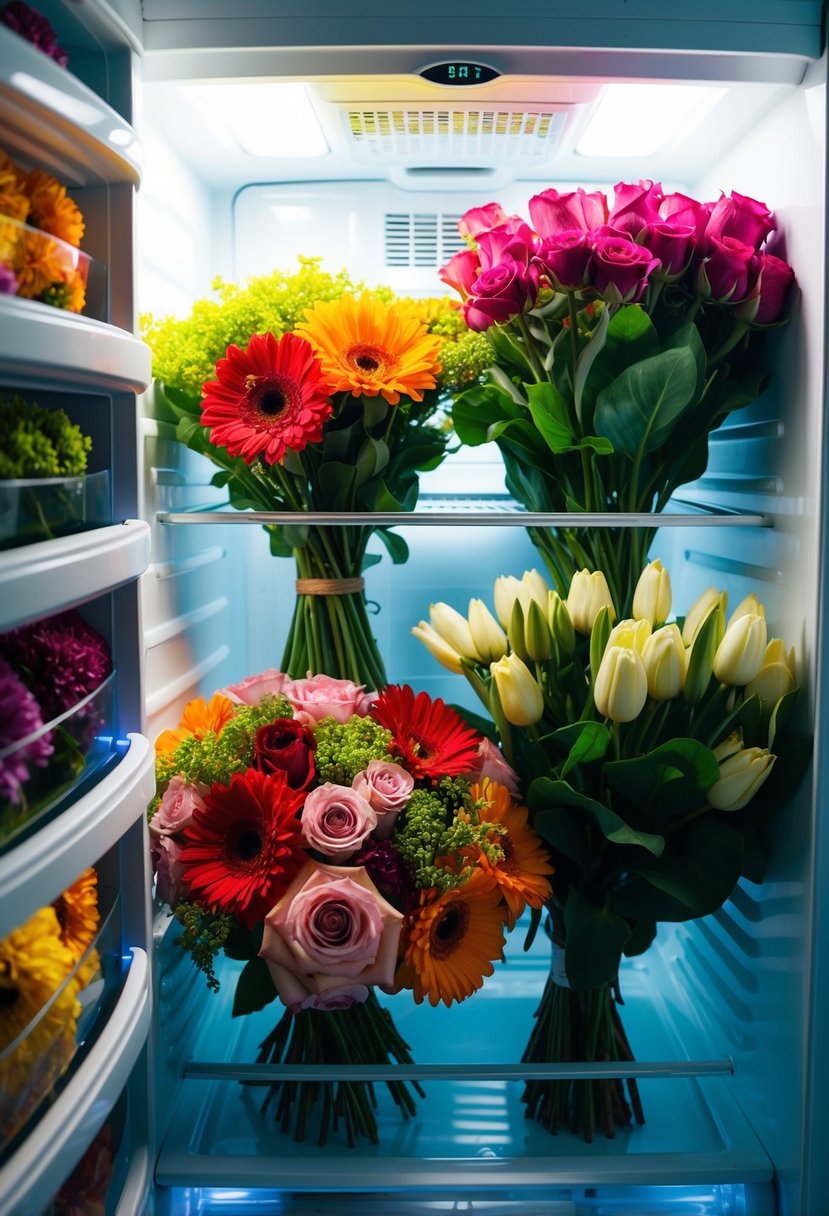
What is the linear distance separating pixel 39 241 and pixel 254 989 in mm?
726

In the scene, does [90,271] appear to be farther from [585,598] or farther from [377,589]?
[377,589]

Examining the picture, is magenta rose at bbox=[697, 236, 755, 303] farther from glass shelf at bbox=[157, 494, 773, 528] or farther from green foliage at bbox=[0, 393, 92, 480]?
green foliage at bbox=[0, 393, 92, 480]

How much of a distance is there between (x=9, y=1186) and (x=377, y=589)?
98 cm

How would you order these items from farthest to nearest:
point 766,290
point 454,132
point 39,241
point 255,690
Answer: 1. point 454,132
2. point 255,690
3. point 766,290
4. point 39,241

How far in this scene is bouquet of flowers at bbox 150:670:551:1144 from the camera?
88 cm

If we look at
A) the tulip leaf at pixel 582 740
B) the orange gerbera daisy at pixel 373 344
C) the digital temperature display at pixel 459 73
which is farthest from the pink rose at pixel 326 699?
the digital temperature display at pixel 459 73

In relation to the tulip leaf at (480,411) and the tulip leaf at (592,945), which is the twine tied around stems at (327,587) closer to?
the tulip leaf at (480,411)

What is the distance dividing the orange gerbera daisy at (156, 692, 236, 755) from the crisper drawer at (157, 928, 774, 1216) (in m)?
0.26

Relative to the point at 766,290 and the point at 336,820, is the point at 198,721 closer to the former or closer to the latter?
the point at 336,820

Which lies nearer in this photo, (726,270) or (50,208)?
(50,208)

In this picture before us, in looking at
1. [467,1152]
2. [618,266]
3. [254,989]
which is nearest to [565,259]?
[618,266]

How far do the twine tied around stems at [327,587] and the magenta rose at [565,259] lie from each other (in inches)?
15.6

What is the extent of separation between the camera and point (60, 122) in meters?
0.69

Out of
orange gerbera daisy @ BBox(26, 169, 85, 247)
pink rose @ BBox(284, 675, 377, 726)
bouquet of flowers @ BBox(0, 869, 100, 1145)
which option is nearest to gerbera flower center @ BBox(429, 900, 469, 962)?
pink rose @ BBox(284, 675, 377, 726)
